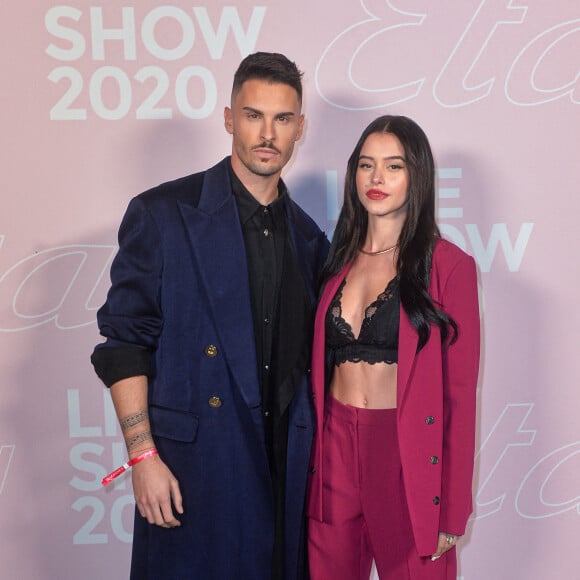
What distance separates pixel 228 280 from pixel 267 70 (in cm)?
71

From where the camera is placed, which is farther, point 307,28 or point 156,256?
point 307,28

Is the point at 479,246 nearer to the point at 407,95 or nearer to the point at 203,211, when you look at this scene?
the point at 407,95

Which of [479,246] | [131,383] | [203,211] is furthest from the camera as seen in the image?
[479,246]

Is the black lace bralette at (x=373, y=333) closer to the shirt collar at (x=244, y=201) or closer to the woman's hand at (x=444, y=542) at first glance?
the shirt collar at (x=244, y=201)

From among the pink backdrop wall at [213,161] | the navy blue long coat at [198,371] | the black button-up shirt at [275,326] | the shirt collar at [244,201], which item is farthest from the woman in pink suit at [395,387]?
the pink backdrop wall at [213,161]

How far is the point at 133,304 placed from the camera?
6.46 ft

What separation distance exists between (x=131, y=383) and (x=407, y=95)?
6.12 ft

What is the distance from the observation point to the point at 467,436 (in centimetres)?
207

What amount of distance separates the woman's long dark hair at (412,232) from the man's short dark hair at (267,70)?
338mm

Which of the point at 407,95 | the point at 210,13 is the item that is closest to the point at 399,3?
the point at 407,95

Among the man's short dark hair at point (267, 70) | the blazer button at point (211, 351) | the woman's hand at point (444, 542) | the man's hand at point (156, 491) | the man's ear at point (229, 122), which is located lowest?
the woman's hand at point (444, 542)

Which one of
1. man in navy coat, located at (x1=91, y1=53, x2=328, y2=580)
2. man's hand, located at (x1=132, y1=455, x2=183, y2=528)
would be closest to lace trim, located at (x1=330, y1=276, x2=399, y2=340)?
man in navy coat, located at (x1=91, y1=53, x2=328, y2=580)

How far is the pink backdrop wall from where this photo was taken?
9.52ft

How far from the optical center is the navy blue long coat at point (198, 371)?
1.99m
